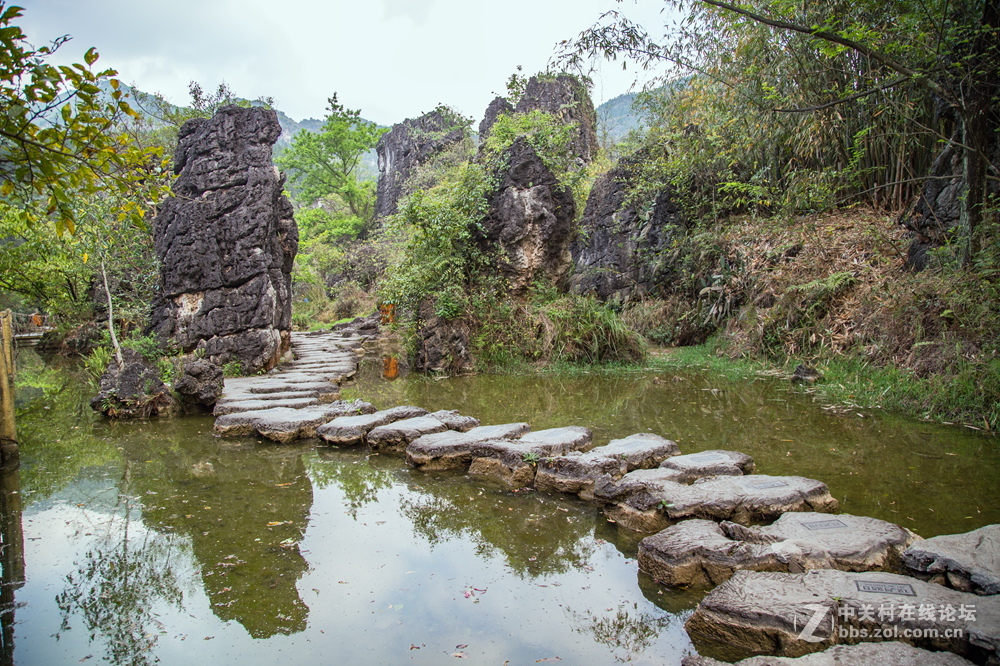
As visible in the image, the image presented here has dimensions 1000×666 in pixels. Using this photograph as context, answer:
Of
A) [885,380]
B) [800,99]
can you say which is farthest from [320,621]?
[800,99]

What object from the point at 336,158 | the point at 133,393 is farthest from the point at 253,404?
the point at 336,158

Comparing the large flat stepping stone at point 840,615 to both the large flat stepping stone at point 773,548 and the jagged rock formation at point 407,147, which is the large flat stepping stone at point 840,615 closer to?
the large flat stepping stone at point 773,548

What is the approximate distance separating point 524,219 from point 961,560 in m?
6.98

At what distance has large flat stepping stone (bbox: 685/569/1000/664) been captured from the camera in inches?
64.0

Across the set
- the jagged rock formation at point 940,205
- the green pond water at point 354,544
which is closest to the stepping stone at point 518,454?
the green pond water at point 354,544

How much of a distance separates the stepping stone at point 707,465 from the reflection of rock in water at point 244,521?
6.83 feet

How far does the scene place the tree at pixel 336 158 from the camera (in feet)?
79.9

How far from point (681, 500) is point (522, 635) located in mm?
1206

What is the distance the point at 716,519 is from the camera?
2.72 m

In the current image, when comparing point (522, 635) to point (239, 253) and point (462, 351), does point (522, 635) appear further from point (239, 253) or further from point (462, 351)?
point (239, 253)

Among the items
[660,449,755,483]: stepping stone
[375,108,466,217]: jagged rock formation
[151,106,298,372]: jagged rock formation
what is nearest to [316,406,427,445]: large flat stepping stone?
[660,449,755,483]: stepping stone

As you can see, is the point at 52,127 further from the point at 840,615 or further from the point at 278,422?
the point at 840,615

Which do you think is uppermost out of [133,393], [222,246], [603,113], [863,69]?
[603,113]

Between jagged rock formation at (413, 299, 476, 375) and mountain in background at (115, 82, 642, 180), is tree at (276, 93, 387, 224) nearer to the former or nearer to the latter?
mountain in background at (115, 82, 642, 180)
